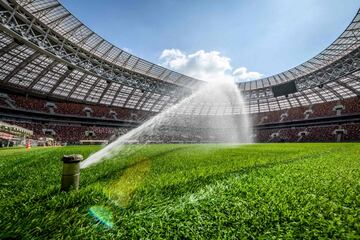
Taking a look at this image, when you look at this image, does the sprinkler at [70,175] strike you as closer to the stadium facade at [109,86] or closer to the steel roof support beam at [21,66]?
the stadium facade at [109,86]

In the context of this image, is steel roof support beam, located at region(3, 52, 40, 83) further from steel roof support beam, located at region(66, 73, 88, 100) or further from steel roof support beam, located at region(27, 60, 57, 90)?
steel roof support beam, located at region(66, 73, 88, 100)

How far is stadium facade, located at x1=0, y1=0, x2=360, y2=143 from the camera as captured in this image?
851 inches

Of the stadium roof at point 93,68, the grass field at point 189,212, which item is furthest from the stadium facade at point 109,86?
the grass field at point 189,212

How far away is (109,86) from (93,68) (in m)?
14.2

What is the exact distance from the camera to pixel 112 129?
4934cm

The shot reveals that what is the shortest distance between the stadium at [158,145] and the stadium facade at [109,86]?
0.68 feet

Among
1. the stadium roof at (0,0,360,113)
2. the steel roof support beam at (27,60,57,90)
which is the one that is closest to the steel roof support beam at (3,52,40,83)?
the stadium roof at (0,0,360,113)

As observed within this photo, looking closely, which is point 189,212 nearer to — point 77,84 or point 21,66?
point 21,66

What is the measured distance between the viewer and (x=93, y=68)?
26.2m

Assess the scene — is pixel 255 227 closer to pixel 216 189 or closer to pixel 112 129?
pixel 216 189

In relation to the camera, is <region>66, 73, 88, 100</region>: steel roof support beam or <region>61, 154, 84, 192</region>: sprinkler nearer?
<region>61, 154, 84, 192</region>: sprinkler

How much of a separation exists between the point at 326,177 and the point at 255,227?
2146mm

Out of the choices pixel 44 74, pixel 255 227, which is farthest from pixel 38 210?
pixel 44 74

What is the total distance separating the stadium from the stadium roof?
0.64 feet
